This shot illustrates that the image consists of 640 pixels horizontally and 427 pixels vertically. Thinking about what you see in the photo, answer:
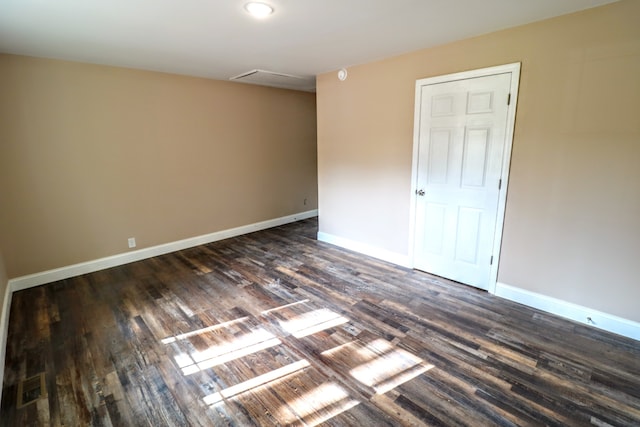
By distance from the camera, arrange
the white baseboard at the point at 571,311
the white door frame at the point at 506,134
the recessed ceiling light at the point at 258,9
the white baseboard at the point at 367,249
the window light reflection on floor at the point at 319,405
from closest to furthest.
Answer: the window light reflection on floor at the point at 319,405
the recessed ceiling light at the point at 258,9
the white baseboard at the point at 571,311
the white door frame at the point at 506,134
the white baseboard at the point at 367,249

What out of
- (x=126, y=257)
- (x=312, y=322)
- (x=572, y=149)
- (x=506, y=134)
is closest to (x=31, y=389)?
(x=312, y=322)

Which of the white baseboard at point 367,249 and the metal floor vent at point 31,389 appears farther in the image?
the white baseboard at point 367,249

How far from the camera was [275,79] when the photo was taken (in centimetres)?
459

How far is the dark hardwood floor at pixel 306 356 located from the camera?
1.78 meters

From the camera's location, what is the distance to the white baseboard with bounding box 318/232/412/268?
3.84m

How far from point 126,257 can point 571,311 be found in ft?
16.2

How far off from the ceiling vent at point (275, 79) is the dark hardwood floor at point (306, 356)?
2764 millimetres

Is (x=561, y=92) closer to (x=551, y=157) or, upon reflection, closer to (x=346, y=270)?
(x=551, y=157)

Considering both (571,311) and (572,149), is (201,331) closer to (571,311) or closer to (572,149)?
(571,311)

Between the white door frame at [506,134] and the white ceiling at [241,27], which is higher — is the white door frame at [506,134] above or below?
below

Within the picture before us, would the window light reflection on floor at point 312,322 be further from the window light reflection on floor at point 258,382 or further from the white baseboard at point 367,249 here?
the white baseboard at point 367,249

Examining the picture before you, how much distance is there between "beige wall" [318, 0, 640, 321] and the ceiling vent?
5.51 feet

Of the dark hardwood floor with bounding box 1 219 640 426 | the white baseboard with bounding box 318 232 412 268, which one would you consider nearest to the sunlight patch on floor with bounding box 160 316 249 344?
the dark hardwood floor with bounding box 1 219 640 426

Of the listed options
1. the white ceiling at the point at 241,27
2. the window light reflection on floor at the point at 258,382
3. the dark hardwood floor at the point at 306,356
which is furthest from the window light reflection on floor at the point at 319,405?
the white ceiling at the point at 241,27
